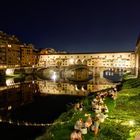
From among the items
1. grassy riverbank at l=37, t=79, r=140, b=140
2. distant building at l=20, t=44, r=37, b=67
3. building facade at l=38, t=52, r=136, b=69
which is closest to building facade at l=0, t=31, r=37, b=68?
distant building at l=20, t=44, r=37, b=67

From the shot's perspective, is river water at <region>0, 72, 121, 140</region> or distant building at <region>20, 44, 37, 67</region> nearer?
river water at <region>0, 72, 121, 140</region>

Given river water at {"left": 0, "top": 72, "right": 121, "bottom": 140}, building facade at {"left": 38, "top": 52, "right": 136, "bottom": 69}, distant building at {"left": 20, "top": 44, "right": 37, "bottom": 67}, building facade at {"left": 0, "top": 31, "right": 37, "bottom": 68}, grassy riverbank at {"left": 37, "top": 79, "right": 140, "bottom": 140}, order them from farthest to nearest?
distant building at {"left": 20, "top": 44, "right": 37, "bottom": 67}, building facade at {"left": 38, "top": 52, "right": 136, "bottom": 69}, building facade at {"left": 0, "top": 31, "right": 37, "bottom": 68}, river water at {"left": 0, "top": 72, "right": 121, "bottom": 140}, grassy riverbank at {"left": 37, "top": 79, "right": 140, "bottom": 140}

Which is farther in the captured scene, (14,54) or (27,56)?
(27,56)

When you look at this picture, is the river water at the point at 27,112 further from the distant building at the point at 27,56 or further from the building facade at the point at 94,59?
the distant building at the point at 27,56

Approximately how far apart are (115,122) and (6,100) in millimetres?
25537

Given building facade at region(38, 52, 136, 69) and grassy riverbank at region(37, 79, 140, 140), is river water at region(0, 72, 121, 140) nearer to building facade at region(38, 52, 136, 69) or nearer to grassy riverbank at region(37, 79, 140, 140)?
grassy riverbank at region(37, 79, 140, 140)

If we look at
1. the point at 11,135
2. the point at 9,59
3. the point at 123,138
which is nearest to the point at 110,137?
the point at 123,138

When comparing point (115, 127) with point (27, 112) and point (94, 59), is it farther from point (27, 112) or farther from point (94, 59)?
point (94, 59)

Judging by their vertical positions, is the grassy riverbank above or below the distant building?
below

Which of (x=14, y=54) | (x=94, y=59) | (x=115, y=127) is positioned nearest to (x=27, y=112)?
(x=115, y=127)

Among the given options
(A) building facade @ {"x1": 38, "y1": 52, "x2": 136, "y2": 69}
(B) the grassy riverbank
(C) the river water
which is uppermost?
(A) building facade @ {"x1": 38, "y1": 52, "x2": 136, "y2": 69}

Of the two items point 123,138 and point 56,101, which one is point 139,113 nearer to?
point 123,138

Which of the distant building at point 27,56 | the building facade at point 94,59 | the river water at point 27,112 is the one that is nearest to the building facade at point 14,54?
the distant building at point 27,56

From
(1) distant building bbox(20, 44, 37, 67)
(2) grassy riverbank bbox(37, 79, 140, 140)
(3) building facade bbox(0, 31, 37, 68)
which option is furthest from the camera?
(1) distant building bbox(20, 44, 37, 67)
